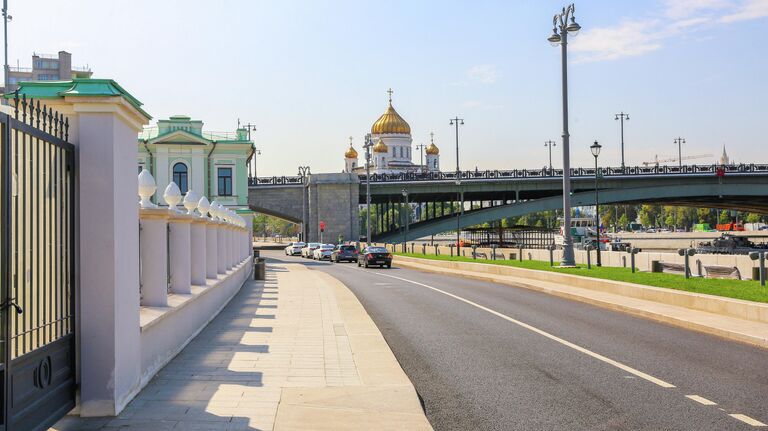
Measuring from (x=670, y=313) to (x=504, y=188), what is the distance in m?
68.4

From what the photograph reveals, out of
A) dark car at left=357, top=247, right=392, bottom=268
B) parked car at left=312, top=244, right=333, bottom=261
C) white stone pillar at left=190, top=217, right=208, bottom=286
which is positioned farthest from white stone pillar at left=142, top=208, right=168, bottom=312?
parked car at left=312, top=244, right=333, bottom=261

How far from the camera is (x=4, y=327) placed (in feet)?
18.2

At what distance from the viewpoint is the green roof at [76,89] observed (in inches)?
283

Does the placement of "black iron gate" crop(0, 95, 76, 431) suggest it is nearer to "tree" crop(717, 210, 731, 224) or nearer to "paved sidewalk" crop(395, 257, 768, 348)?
"paved sidewalk" crop(395, 257, 768, 348)

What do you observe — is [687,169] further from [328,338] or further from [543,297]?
[328,338]

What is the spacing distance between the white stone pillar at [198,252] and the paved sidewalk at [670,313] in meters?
9.44

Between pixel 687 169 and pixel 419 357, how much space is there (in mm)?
78888

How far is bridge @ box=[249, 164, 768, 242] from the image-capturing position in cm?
8262

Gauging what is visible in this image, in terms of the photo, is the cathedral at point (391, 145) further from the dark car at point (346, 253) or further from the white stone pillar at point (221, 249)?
the white stone pillar at point (221, 249)

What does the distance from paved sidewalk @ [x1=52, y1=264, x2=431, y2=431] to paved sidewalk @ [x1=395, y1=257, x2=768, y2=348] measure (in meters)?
6.04

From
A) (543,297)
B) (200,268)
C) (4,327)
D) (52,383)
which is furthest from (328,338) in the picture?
(543,297)

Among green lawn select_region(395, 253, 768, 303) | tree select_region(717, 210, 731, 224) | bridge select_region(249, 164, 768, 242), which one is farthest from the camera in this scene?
tree select_region(717, 210, 731, 224)

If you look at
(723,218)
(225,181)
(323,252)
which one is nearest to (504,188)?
(323,252)

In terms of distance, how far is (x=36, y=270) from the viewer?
641cm
